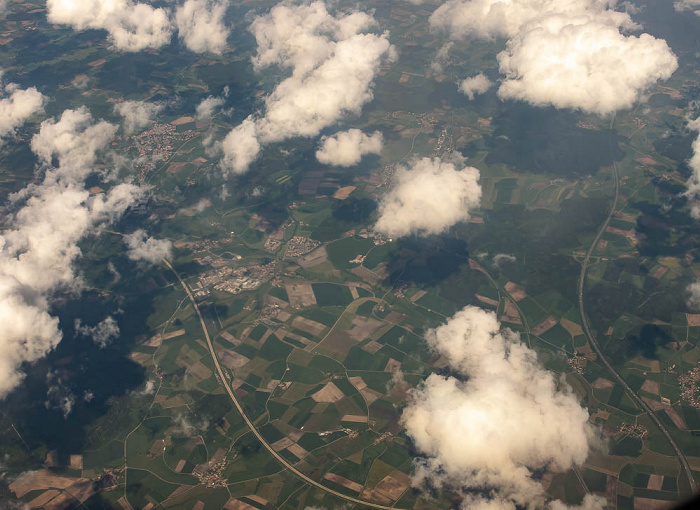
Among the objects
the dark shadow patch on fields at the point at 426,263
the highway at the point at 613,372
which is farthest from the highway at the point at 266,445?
the highway at the point at 613,372

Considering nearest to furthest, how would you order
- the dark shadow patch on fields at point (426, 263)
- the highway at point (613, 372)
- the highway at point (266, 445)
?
the highway at point (266, 445) < the highway at point (613, 372) < the dark shadow patch on fields at point (426, 263)

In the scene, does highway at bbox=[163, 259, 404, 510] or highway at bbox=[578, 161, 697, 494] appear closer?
highway at bbox=[163, 259, 404, 510]

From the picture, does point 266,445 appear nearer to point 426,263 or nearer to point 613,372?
point 426,263

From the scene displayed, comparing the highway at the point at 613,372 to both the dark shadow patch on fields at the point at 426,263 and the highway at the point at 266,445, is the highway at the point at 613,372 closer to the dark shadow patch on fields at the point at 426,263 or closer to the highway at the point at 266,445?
the dark shadow patch on fields at the point at 426,263

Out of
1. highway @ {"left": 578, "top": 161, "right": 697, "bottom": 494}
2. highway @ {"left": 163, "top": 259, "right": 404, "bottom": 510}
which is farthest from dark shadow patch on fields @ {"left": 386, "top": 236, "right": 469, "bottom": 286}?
highway @ {"left": 163, "top": 259, "right": 404, "bottom": 510}

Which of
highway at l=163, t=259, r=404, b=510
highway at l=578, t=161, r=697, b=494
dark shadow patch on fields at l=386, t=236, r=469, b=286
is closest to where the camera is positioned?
highway at l=163, t=259, r=404, b=510

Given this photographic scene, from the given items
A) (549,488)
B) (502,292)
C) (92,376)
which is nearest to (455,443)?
(549,488)

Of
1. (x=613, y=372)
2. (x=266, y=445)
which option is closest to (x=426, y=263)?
(x=613, y=372)

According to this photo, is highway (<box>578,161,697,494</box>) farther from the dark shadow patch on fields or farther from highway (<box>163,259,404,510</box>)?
highway (<box>163,259,404,510</box>)

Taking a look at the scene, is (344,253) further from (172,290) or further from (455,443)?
(455,443)

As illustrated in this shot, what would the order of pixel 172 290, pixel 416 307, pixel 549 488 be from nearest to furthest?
pixel 549 488 → pixel 416 307 → pixel 172 290

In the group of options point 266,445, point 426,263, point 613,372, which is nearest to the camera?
point 266,445
